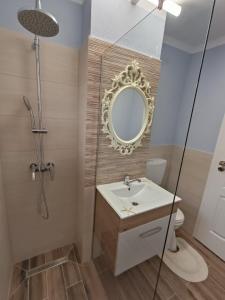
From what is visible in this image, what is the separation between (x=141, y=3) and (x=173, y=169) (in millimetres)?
1274

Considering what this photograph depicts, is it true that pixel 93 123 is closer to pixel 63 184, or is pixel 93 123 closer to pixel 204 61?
pixel 63 184

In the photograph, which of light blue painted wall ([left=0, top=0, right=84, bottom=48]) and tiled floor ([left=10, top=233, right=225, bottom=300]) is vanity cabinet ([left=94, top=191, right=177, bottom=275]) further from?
light blue painted wall ([left=0, top=0, right=84, bottom=48])

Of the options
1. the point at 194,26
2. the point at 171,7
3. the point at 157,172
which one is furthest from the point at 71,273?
the point at 171,7

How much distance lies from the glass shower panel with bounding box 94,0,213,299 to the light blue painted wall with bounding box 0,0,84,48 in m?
0.34

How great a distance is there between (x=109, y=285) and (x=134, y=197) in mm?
805

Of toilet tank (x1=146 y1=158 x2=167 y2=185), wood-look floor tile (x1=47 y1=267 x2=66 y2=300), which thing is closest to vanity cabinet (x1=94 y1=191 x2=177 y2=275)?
toilet tank (x1=146 y1=158 x2=167 y2=185)

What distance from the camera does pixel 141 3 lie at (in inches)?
46.7

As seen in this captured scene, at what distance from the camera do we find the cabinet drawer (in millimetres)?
1128

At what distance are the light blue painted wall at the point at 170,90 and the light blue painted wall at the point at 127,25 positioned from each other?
0.12m

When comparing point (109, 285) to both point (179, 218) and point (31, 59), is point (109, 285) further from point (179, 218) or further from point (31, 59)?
point (31, 59)

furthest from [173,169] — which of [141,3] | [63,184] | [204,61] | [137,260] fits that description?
[141,3]

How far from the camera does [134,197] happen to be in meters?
1.45

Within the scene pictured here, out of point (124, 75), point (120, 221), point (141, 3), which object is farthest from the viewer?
point (124, 75)

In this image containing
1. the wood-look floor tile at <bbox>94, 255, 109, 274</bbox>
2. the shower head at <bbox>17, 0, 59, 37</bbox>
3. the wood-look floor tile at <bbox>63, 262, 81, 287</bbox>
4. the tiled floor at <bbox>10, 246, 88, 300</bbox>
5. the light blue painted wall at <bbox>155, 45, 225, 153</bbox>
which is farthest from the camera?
the wood-look floor tile at <bbox>94, 255, 109, 274</bbox>
